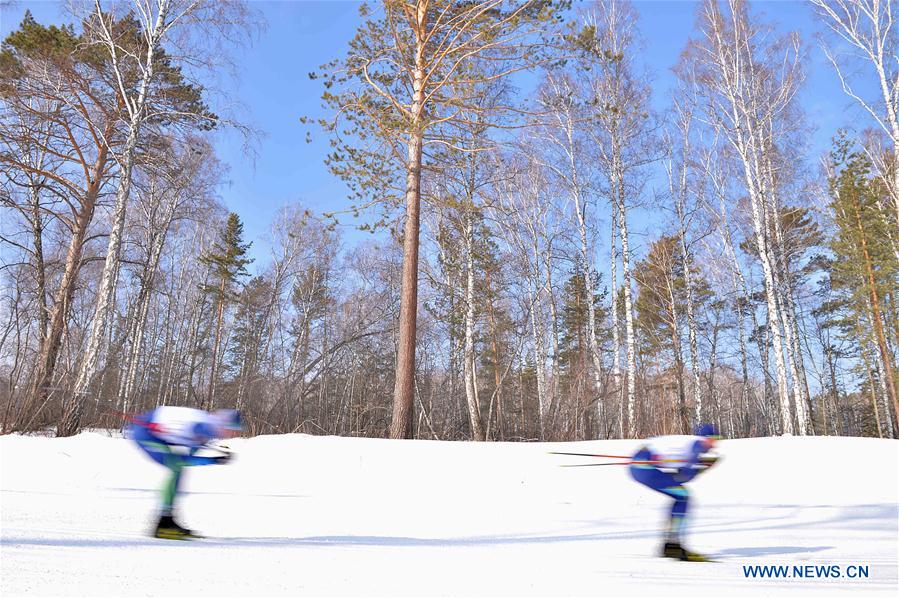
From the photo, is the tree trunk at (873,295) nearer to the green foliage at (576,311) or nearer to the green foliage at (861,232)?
the green foliage at (861,232)

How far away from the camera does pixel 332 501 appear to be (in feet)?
16.9

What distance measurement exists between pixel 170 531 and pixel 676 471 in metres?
3.35

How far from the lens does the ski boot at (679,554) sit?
337 centimetres

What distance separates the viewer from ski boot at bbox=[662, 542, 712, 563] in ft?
11.0

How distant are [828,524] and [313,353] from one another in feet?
88.5

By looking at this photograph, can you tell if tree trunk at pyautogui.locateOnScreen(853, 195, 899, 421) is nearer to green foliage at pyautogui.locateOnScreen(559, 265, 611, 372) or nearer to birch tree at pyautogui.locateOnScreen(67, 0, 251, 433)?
green foliage at pyautogui.locateOnScreen(559, 265, 611, 372)

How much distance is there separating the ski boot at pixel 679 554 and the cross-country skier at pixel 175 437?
2.94 meters

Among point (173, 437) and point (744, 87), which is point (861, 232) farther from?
point (173, 437)

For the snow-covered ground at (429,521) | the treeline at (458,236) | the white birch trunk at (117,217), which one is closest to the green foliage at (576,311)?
the treeline at (458,236)

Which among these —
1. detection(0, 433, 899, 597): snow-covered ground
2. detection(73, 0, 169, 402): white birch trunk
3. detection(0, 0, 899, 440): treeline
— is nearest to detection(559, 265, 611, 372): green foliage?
detection(0, 0, 899, 440): treeline

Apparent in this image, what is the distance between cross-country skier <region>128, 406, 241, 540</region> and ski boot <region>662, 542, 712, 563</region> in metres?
2.94

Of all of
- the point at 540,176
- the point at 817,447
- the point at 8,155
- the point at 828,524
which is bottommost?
the point at 828,524

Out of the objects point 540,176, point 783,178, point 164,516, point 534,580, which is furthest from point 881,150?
point 164,516

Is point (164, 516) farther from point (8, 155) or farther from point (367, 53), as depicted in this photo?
point (8, 155)
